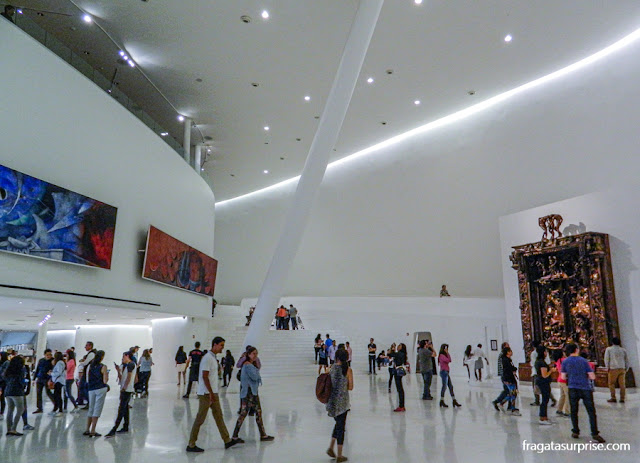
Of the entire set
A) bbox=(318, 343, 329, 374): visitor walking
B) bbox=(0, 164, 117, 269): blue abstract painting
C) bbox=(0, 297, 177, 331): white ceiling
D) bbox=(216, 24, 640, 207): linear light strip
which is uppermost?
bbox=(216, 24, 640, 207): linear light strip

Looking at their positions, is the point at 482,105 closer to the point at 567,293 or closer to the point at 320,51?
the point at 320,51

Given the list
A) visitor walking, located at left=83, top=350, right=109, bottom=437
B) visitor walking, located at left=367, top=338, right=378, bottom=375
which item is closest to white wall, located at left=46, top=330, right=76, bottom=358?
visitor walking, located at left=367, top=338, right=378, bottom=375

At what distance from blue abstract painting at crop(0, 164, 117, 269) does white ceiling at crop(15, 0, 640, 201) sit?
573 centimetres

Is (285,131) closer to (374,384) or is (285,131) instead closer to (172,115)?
(172,115)

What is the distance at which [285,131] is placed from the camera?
20219mm

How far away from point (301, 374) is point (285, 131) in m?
10.2

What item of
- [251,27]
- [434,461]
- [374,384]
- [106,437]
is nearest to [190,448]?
[106,437]

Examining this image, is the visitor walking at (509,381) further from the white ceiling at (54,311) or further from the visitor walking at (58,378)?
the white ceiling at (54,311)

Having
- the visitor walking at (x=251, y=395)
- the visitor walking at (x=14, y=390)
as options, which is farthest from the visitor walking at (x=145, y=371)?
the visitor walking at (x=251, y=395)

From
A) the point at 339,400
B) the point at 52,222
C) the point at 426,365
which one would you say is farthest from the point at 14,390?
the point at 426,365

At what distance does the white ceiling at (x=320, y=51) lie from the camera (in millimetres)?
12914

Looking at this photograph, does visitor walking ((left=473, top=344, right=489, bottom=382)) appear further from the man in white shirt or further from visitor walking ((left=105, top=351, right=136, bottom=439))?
visitor walking ((left=105, top=351, right=136, bottom=439))

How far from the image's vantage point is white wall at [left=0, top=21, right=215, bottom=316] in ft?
28.2

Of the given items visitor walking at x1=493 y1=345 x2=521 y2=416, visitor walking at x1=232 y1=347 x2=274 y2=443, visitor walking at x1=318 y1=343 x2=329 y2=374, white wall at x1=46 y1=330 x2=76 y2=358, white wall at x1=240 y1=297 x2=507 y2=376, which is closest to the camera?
visitor walking at x1=232 y1=347 x2=274 y2=443
